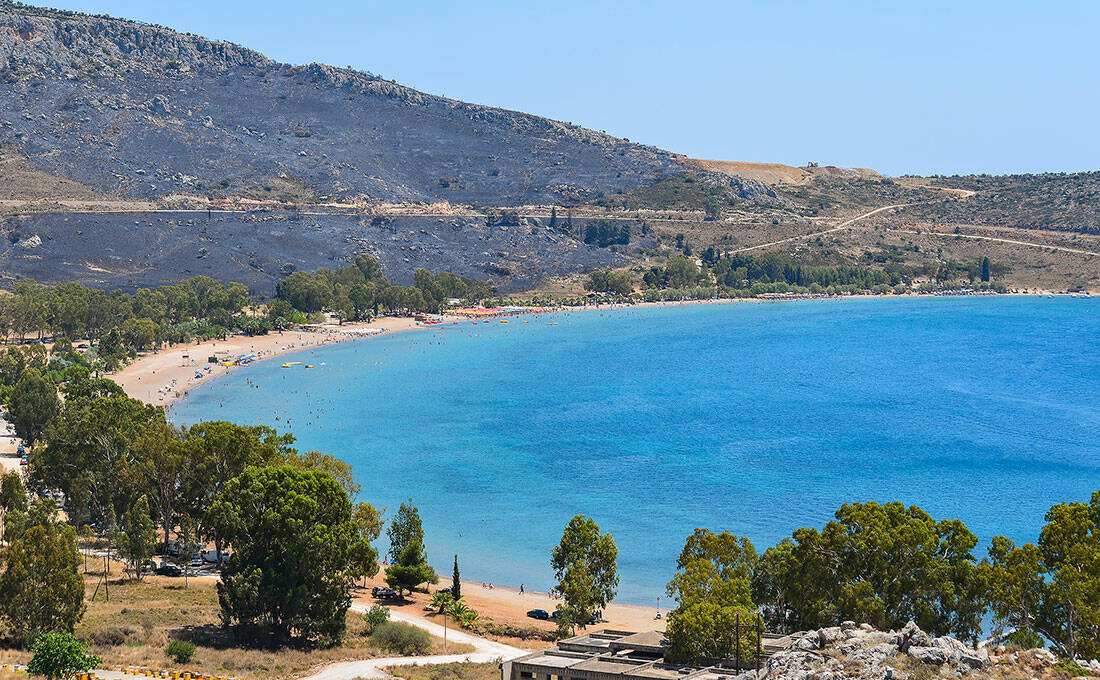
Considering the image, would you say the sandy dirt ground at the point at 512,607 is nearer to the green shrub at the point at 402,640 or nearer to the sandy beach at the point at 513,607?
the sandy beach at the point at 513,607

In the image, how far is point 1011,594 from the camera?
42969 millimetres

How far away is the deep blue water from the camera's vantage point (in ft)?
267

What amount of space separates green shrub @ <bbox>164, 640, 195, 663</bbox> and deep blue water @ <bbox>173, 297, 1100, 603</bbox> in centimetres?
2812

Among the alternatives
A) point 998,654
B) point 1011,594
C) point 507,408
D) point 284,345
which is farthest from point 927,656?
point 284,345

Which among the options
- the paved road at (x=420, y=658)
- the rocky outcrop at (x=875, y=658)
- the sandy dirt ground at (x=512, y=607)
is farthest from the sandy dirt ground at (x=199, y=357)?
the rocky outcrop at (x=875, y=658)

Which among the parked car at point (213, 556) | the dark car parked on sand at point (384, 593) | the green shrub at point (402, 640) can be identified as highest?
the parked car at point (213, 556)

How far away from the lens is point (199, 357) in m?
155

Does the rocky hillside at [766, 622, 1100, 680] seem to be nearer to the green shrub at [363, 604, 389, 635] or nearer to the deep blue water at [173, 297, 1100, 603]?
the green shrub at [363, 604, 389, 635]

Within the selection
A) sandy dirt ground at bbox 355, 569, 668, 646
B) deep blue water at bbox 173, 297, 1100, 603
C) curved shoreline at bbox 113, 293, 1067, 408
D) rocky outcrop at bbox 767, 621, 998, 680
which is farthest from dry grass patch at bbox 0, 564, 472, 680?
curved shoreline at bbox 113, 293, 1067, 408

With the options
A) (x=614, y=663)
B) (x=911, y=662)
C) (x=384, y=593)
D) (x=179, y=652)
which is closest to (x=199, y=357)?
(x=384, y=593)

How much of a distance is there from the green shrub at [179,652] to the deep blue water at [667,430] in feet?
92.2

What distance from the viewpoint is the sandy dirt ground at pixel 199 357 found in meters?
127

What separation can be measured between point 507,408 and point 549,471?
31637mm

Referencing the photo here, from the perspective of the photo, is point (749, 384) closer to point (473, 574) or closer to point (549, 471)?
point (549, 471)
